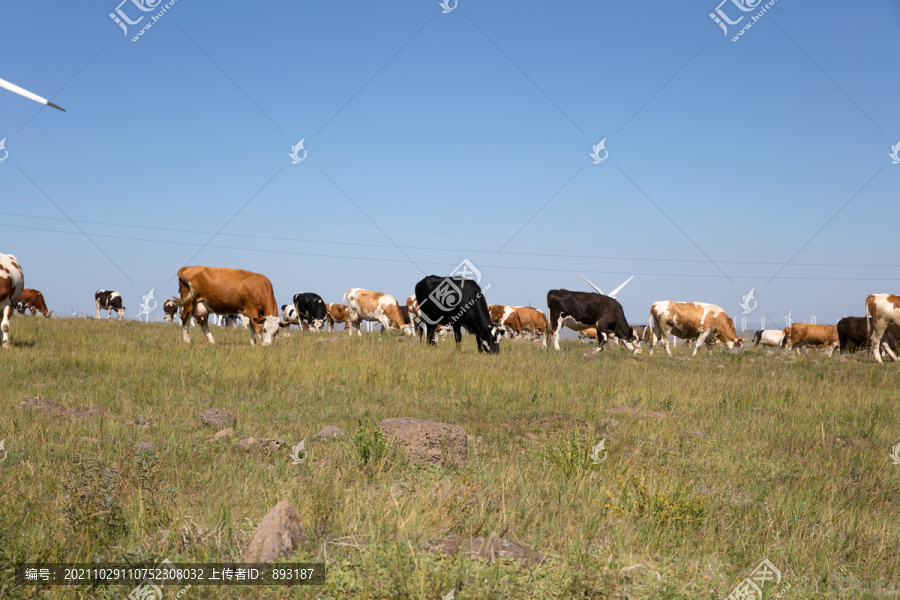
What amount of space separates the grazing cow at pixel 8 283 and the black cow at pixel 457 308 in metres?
10.9

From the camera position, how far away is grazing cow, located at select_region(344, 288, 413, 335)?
107ft

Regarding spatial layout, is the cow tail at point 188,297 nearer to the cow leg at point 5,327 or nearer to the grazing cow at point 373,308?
the cow leg at point 5,327

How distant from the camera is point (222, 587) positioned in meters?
3.37

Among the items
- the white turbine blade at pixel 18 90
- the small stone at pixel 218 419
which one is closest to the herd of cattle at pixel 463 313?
the white turbine blade at pixel 18 90

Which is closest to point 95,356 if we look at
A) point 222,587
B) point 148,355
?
point 148,355

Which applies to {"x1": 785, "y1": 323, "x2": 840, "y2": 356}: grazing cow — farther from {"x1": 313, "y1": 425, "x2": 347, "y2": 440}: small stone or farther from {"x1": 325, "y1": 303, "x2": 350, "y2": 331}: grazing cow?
{"x1": 313, "y1": 425, "x2": 347, "y2": 440}: small stone

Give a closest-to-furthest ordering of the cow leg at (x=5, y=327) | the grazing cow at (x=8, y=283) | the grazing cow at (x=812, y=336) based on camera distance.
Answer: the cow leg at (x=5, y=327), the grazing cow at (x=8, y=283), the grazing cow at (x=812, y=336)

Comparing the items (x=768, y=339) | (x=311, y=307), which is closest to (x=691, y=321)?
(x=311, y=307)

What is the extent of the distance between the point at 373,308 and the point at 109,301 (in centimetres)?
2302

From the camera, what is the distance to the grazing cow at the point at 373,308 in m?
32.8

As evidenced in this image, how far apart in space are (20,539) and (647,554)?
367 cm

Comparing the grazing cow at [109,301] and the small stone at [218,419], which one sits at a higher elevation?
the grazing cow at [109,301]

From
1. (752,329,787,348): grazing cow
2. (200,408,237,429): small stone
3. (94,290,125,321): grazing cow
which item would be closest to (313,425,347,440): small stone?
(200,408,237,429): small stone

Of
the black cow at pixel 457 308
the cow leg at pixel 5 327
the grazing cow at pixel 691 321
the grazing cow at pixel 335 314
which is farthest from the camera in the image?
the grazing cow at pixel 335 314
